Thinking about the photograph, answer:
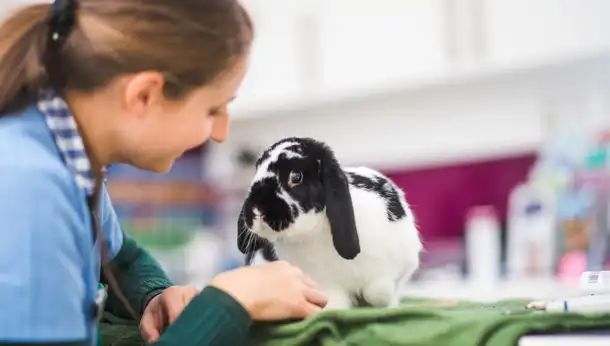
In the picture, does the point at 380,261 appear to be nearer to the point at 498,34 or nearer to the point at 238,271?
the point at 238,271

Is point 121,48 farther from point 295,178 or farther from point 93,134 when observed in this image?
point 295,178

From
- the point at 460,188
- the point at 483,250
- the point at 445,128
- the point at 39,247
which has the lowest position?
the point at 483,250

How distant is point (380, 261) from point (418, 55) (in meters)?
2.18

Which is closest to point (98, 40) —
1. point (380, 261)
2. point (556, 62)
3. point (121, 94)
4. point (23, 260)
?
point (121, 94)

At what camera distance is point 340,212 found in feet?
2.43

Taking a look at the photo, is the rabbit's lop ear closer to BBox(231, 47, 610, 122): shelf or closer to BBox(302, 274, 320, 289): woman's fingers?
BBox(302, 274, 320, 289): woman's fingers

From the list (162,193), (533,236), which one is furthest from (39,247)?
(162,193)

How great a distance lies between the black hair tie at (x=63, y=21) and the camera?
2.27ft

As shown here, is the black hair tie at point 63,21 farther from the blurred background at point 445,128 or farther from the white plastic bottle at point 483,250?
the white plastic bottle at point 483,250

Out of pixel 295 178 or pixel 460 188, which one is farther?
pixel 460 188

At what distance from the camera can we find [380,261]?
79 cm

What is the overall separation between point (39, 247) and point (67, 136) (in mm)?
119

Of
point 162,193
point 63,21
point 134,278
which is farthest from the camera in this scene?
point 162,193

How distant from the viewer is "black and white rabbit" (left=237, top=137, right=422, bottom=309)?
29.6 inches
